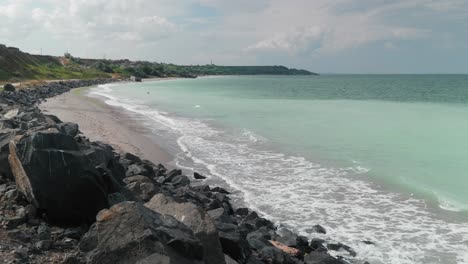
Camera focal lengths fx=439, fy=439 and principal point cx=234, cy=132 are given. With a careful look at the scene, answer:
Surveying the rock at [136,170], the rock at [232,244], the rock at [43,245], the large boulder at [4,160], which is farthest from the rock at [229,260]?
the rock at [136,170]

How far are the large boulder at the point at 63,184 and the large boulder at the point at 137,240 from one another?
57.1 inches

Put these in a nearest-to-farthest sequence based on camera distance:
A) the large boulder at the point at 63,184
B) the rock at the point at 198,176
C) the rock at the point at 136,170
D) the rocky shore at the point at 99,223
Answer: the rocky shore at the point at 99,223
the large boulder at the point at 63,184
the rock at the point at 136,170
the rock at the point at 198,176

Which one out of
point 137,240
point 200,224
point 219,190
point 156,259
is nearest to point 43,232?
point 137,240

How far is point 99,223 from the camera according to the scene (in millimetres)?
5812

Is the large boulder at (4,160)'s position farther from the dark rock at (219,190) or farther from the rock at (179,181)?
the dark rock at (219,190)

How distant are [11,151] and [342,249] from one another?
7.30m

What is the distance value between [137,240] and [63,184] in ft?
8.93

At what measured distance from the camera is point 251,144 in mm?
23125

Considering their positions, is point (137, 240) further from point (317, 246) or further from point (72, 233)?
point (317, 246)

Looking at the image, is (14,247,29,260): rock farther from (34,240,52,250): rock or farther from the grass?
the grass

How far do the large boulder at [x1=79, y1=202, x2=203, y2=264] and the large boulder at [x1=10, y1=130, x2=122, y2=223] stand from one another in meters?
1.45

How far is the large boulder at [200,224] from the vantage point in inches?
261

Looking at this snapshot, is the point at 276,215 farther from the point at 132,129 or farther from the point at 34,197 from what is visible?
the point at 132,129

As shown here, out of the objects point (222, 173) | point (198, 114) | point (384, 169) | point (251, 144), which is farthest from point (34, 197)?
point (198, 114)
